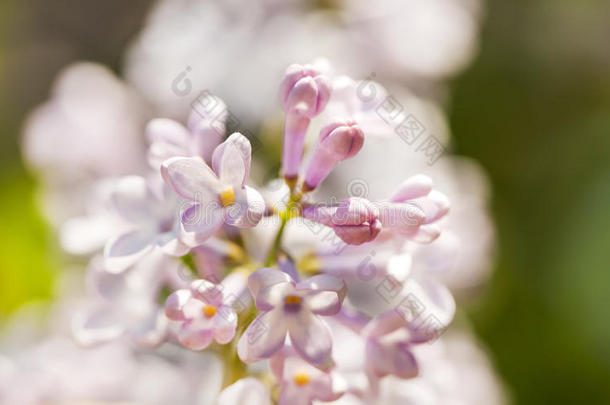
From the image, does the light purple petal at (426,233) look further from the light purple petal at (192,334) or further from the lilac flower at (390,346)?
the light purple petal at (192,334)

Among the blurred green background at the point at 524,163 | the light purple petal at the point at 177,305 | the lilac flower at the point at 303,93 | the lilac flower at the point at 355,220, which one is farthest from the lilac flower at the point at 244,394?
the blurred green background at the point at 524,163

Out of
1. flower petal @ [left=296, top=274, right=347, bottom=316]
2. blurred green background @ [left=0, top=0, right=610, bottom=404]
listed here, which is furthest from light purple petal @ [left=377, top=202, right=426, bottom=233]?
blurred green background @ [left=0, top=0, right=610, bottom=404]

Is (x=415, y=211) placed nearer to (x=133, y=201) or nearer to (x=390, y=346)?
(x=390, y=346)

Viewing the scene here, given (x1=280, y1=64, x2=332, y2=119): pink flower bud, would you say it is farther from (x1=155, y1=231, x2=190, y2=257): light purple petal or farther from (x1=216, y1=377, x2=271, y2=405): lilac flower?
(x1=216, y1=377, x2=271, y2=405): lilac flower

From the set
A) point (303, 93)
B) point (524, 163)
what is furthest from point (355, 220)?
point (524, 163)

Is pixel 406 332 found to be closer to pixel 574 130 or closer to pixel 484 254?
pixel 484 254
